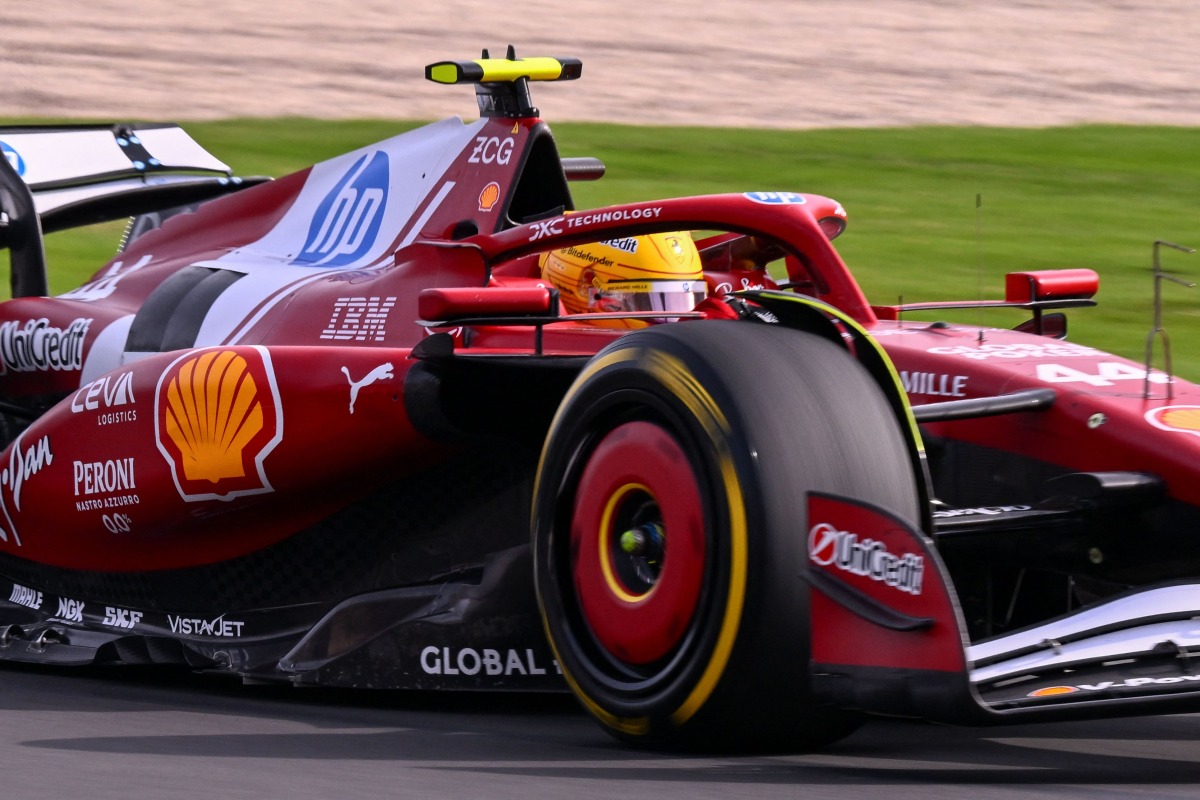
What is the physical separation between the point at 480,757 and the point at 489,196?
83.8 inches

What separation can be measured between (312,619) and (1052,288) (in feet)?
7.08

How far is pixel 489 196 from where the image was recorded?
18.0ft

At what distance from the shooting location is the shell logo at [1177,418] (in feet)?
13.1

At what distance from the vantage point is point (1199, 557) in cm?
395

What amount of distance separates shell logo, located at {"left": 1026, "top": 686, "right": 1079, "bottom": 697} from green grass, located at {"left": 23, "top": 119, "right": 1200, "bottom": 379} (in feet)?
20.8

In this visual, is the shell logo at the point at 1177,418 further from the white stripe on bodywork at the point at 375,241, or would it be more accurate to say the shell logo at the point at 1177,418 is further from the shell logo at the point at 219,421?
the white stripe on bodywork at the point at 375,241

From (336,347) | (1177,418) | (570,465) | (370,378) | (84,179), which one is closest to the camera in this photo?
(570,465)

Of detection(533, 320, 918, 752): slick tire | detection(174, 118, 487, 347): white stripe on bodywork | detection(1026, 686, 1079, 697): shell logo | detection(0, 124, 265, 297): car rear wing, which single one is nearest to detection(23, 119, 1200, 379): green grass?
detection(0, 124, 265, 297): car rear wing

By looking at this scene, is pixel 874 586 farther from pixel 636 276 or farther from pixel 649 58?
pixel 649 58

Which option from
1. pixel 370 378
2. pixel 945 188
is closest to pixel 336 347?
pixel 370 378

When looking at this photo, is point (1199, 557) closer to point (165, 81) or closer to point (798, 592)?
point (798, 592)

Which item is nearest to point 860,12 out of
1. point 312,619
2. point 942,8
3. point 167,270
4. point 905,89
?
point 942,8

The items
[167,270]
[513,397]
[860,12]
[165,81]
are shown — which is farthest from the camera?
[860,12]

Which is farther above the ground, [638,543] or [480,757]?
[638,543]
